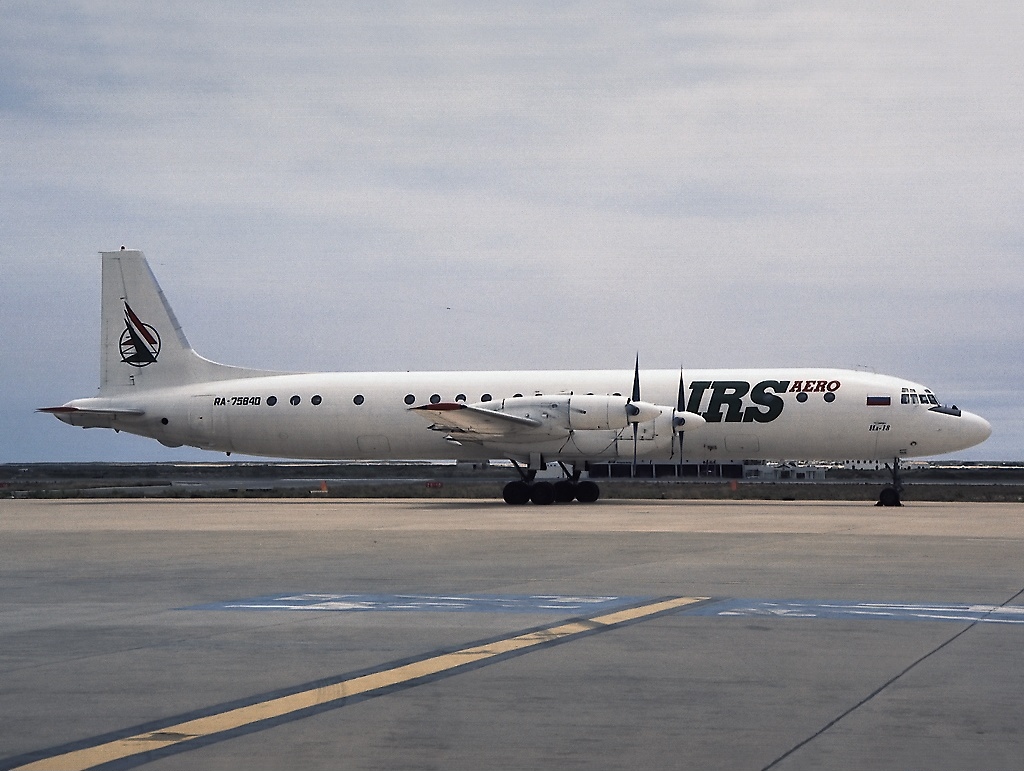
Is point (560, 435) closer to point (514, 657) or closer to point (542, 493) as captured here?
point (542, 493)

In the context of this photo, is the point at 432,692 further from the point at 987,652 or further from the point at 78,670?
the point at 987,652

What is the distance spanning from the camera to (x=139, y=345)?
41.7 m

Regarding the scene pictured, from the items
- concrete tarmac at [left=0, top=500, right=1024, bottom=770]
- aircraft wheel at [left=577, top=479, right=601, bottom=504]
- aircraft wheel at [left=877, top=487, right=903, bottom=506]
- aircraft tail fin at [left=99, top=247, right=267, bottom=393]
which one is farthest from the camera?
aircraft tail fin at [left=99, top=247, right=267, bottom=393]

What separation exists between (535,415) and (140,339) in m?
15.4

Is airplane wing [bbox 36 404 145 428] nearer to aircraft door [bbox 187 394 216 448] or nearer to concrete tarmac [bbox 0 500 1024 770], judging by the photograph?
aircraft door [bbox 187 394 216 448]

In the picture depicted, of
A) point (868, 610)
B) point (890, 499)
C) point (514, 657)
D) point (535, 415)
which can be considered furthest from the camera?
point (535, 415)

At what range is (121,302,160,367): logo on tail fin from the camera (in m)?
41.6

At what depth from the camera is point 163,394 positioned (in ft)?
135

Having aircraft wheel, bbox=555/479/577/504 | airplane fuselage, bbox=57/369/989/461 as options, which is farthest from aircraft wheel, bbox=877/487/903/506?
aircraft wheel, bbox=555/479/577/504

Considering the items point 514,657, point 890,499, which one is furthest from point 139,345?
point 514,657

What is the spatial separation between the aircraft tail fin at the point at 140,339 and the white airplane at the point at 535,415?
0.08 meters

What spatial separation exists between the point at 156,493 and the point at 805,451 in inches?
996

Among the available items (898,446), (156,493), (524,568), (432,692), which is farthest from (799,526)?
(156,493)

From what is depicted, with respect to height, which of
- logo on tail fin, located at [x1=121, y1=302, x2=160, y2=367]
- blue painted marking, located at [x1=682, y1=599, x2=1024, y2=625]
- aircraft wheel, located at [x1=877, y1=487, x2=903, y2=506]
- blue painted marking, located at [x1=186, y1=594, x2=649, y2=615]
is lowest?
blue painted marking, located at [x1=186, y1=594, x2=649, y2=615]
